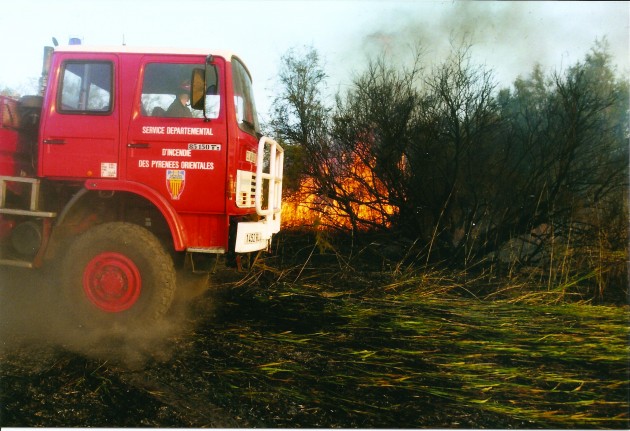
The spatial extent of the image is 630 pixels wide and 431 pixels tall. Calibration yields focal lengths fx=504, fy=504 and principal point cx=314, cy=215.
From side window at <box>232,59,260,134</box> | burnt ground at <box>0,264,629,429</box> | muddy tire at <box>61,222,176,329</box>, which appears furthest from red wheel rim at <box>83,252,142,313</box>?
side window at <box>232,59,260,134</box>

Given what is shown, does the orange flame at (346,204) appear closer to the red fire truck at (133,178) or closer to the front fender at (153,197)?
the red fire truck at (133,178)

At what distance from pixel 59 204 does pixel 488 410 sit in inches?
169

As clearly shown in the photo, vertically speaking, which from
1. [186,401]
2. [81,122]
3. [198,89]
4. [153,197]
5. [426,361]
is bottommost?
[186,401]

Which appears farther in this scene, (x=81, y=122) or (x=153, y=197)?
(x=81, y=122)

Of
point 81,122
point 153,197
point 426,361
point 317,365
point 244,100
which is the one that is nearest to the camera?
point 317,365

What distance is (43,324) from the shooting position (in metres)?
4.76

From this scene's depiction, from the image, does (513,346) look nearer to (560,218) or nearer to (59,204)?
(560,218)

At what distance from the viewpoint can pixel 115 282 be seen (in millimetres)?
4594

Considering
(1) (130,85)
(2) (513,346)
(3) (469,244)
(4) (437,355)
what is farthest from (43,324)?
(3) (469,244)

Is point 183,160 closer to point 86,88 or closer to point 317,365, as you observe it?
point 86,88

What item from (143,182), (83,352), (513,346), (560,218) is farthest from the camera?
(560,218)

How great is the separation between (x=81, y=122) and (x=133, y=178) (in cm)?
75

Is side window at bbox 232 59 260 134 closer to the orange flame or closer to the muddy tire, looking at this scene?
the muddy tire

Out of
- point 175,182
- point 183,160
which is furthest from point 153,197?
point 183,160
